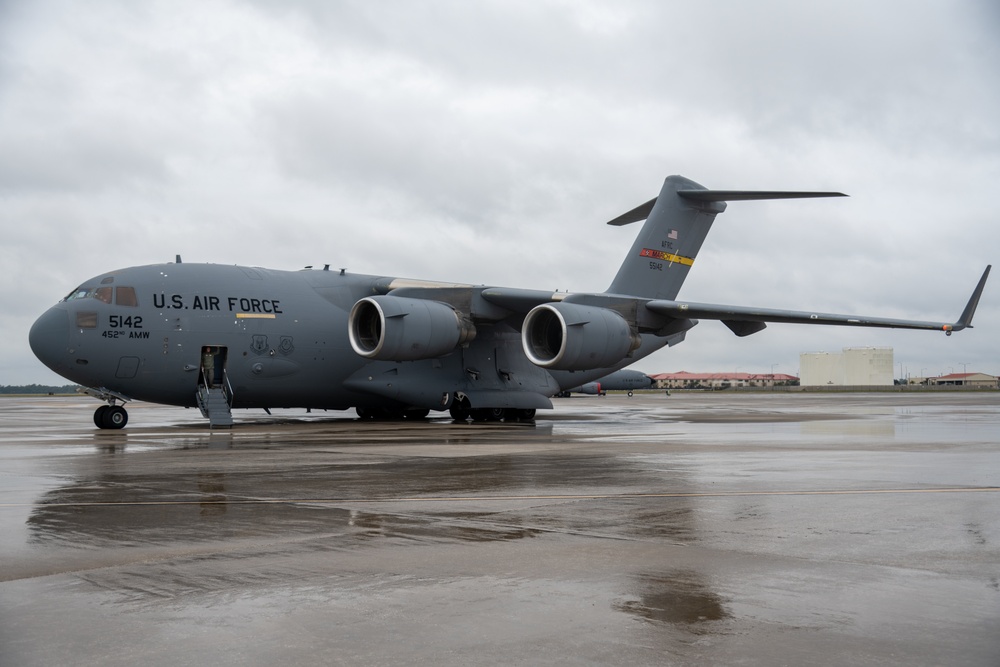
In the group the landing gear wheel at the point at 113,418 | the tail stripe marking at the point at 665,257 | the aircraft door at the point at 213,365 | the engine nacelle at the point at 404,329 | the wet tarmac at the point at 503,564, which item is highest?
the tail stripe marking at the point at 665,257

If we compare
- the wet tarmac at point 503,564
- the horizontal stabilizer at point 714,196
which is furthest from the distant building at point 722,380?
the wet tarmac at point 503,564

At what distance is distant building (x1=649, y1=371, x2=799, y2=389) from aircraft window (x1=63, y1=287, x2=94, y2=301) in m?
131

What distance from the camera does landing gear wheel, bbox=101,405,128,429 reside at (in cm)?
1939

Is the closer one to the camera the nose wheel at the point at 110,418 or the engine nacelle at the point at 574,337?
the nose wheel at the point at 110,418

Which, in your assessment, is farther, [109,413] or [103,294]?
[103,294]

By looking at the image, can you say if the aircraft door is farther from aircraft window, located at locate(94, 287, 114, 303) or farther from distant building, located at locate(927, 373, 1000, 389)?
distant building, located at locate(927, 373, 1000, 389)

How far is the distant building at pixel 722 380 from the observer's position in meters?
149

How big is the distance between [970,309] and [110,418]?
19.1 metres

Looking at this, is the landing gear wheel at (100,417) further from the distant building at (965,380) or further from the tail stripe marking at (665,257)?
the distant building at (965,380)

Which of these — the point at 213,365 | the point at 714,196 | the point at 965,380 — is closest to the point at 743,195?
the point at 714,196

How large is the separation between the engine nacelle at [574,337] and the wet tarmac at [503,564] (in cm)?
969

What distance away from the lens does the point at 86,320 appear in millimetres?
19203

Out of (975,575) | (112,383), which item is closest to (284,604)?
(975,575)

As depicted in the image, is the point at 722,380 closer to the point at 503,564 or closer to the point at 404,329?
the point at 404,329
